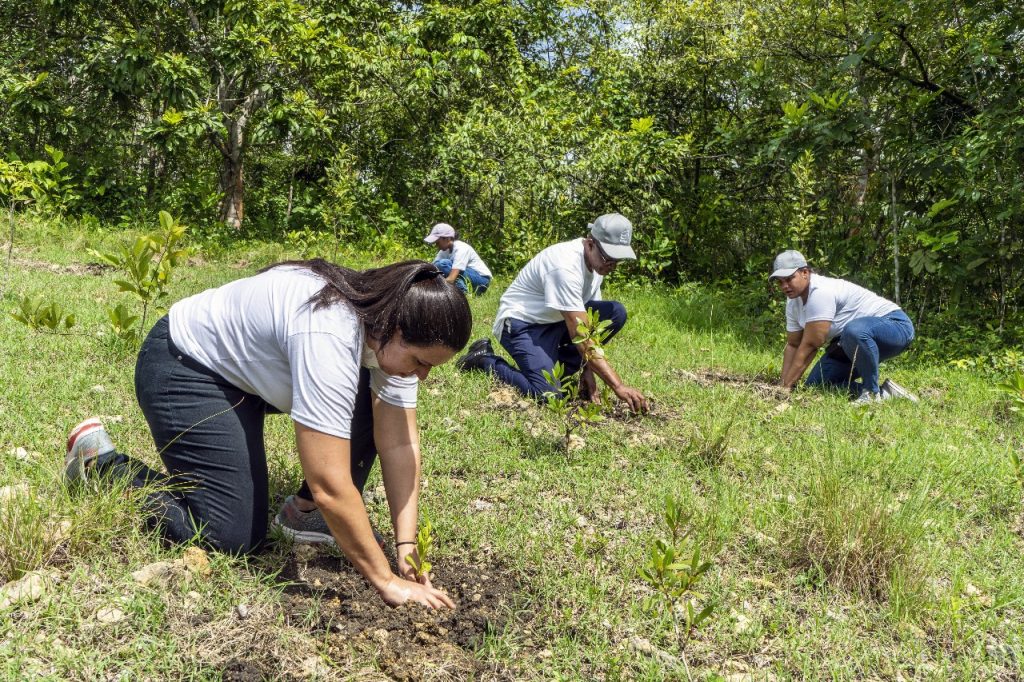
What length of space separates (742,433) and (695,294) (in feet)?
20.8

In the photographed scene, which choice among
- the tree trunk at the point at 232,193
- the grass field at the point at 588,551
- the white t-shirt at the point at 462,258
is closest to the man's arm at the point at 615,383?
the grass field at the point at 588,551

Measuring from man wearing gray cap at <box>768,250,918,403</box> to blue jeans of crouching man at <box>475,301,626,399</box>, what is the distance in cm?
129

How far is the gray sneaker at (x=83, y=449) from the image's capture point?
9.23 feet

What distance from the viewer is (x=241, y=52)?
40.7 ft

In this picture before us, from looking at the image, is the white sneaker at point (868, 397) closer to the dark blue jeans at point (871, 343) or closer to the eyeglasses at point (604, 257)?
the dark blue jeans at point (871, 343)

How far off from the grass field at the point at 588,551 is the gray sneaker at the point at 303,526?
0.07 meters

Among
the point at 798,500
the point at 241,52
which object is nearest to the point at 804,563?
the point at 798,500

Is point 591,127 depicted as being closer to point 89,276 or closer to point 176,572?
point 89,276

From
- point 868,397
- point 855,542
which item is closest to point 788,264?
point 868,397

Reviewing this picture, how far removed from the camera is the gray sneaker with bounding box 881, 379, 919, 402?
6004mm

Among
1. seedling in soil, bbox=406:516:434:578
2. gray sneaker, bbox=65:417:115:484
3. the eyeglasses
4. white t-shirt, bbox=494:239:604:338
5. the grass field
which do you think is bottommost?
the grass field

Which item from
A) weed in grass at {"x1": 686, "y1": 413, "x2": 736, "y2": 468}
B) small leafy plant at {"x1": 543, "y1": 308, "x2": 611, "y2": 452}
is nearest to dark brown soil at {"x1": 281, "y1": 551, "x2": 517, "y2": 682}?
small leafy plant at {"x1": 543, "y1": 308, "x2": 611, "y2": 452}

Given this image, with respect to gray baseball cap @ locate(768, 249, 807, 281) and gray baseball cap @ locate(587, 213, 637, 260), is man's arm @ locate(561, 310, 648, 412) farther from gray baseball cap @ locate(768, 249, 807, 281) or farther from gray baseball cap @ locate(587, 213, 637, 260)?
gray baseball cap @ locate(768, 249, 807, 281)

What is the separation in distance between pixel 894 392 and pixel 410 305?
4940mm
